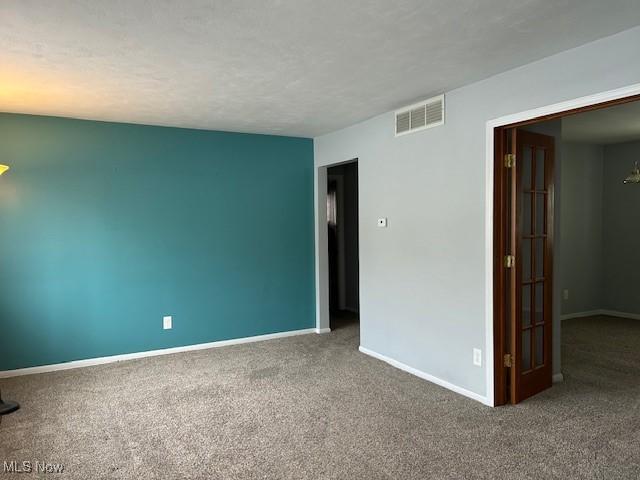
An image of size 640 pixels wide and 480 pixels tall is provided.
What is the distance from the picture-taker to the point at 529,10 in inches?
82.1

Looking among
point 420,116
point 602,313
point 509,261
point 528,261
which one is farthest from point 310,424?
point 602,313

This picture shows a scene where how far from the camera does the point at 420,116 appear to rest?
3.66 m

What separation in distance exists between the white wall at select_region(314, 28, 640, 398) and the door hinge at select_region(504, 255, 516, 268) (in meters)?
0.15

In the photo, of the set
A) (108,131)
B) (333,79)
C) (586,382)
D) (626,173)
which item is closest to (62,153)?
(108,131)

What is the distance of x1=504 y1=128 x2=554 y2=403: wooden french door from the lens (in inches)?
122

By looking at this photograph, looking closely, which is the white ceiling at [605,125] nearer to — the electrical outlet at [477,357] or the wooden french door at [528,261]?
the wooden french door at [528,261]

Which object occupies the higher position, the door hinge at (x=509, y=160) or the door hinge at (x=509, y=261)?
the door hinge at (x=509, y=160)


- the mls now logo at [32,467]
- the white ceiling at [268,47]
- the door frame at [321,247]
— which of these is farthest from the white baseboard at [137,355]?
the white ceiling at [268,47]

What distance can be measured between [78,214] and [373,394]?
306cm

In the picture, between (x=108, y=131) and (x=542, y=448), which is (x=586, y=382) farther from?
(x=108, y=131)

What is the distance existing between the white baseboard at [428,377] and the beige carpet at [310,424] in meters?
0.08

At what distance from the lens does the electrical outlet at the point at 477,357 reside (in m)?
3.21

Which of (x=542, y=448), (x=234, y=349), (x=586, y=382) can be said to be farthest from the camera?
(x=234, y=349)

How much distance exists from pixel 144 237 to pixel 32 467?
7.68 feet
